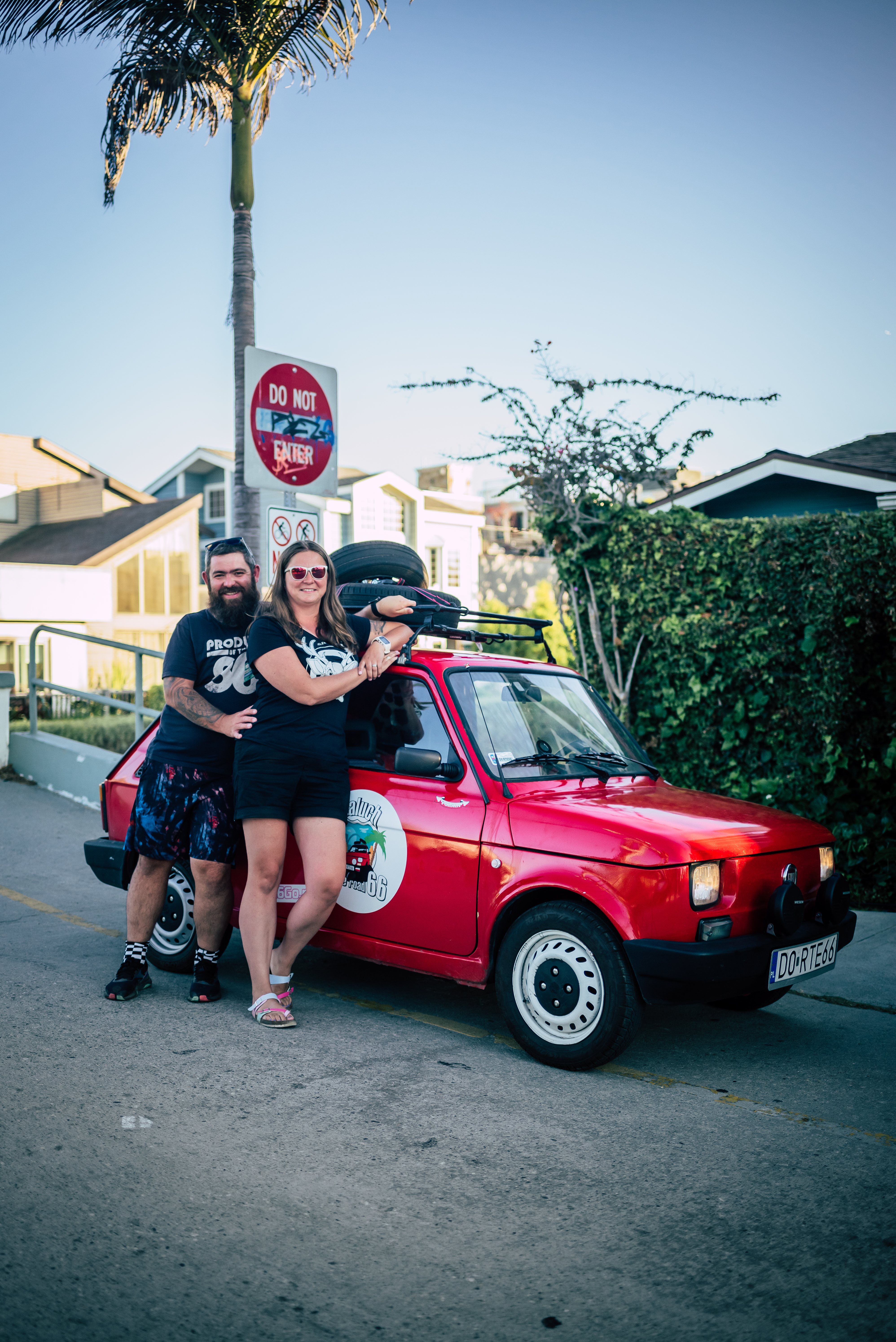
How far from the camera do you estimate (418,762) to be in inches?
190

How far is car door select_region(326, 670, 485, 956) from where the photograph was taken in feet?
15.9

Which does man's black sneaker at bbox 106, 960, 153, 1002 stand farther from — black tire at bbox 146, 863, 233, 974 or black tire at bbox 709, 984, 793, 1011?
black tire at bbox 709, 984, 793, 1011

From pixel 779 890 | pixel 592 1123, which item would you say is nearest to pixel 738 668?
pixel 779 890

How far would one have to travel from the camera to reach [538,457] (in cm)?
1019

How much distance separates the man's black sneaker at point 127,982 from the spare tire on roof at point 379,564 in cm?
256

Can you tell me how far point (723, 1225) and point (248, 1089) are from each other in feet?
6.09

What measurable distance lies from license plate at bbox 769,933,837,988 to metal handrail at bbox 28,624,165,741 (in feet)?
23.3

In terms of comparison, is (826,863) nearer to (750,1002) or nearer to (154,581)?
(750,1002)

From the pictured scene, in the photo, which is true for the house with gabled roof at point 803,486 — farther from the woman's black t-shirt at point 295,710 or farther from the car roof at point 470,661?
the woman's black t-shirt at point 295,710

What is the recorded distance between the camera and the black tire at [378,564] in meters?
6.85

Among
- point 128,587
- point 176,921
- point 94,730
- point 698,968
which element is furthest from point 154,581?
point 698,968

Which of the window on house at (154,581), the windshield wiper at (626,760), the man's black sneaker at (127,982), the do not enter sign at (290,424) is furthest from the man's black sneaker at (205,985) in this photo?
the window on house at (154,581)

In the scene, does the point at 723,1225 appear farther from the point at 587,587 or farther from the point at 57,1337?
the point at 587,587

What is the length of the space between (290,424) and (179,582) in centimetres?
2709
